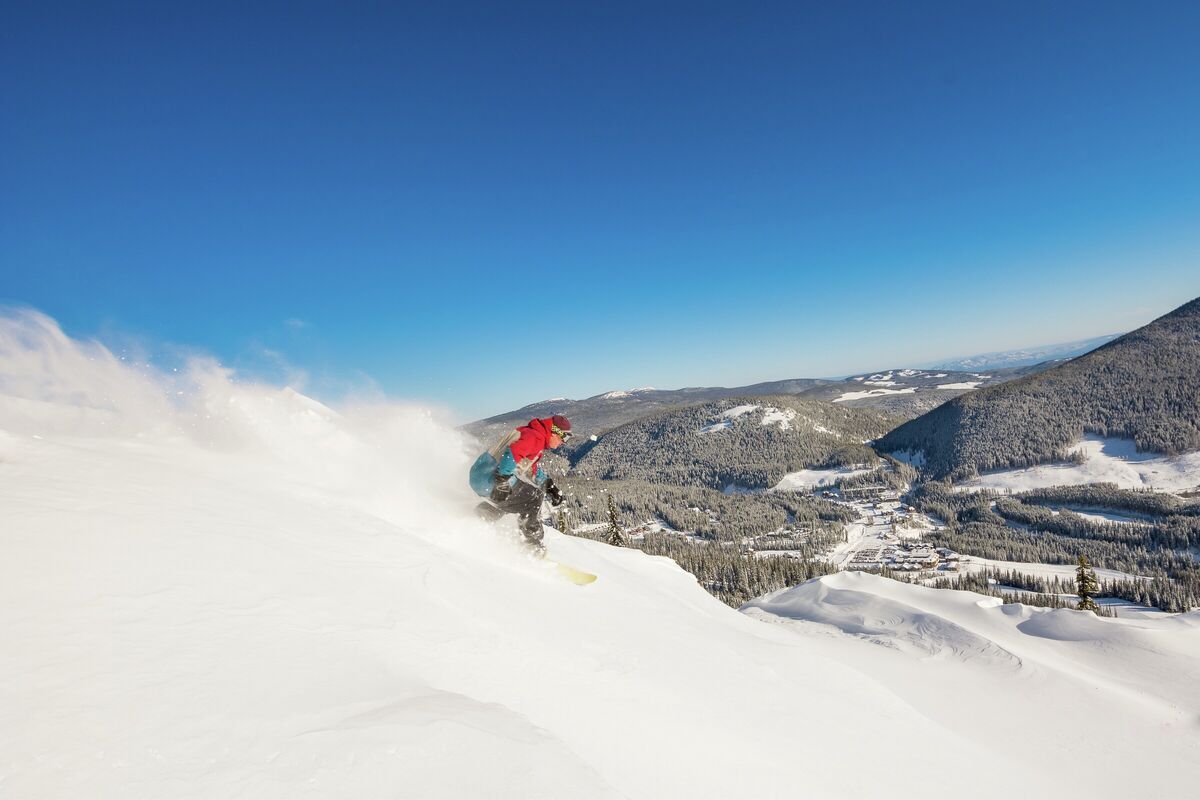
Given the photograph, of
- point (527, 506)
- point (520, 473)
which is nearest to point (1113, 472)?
point (527, 506)

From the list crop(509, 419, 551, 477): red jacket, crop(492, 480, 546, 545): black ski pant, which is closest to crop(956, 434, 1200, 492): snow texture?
crop(492, 480, 546, 545): black ski pant

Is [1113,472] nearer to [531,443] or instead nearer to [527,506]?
[527,506]

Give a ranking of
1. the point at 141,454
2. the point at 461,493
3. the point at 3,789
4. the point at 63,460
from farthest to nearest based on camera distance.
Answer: the point at 461,493 → the point at 141,454 → the point at 63,460 → the point at 3,789

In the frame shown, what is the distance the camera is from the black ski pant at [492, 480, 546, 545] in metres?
12.2

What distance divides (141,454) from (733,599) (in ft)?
260

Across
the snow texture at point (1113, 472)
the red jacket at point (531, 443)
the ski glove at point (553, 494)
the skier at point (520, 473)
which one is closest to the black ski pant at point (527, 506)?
the skier at point (520, 473)

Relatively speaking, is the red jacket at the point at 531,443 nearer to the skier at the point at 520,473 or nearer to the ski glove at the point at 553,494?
the skier at the point at 520,473

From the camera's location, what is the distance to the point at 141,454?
1075cm

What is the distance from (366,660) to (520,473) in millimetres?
6731

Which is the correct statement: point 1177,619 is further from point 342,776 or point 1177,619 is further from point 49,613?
point 49,613

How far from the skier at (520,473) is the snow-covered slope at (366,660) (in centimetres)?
80

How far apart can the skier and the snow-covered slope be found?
2.64 ft

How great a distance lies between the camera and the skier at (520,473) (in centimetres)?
1161

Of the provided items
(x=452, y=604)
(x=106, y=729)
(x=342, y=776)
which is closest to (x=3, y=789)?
(x=106, y=729)
